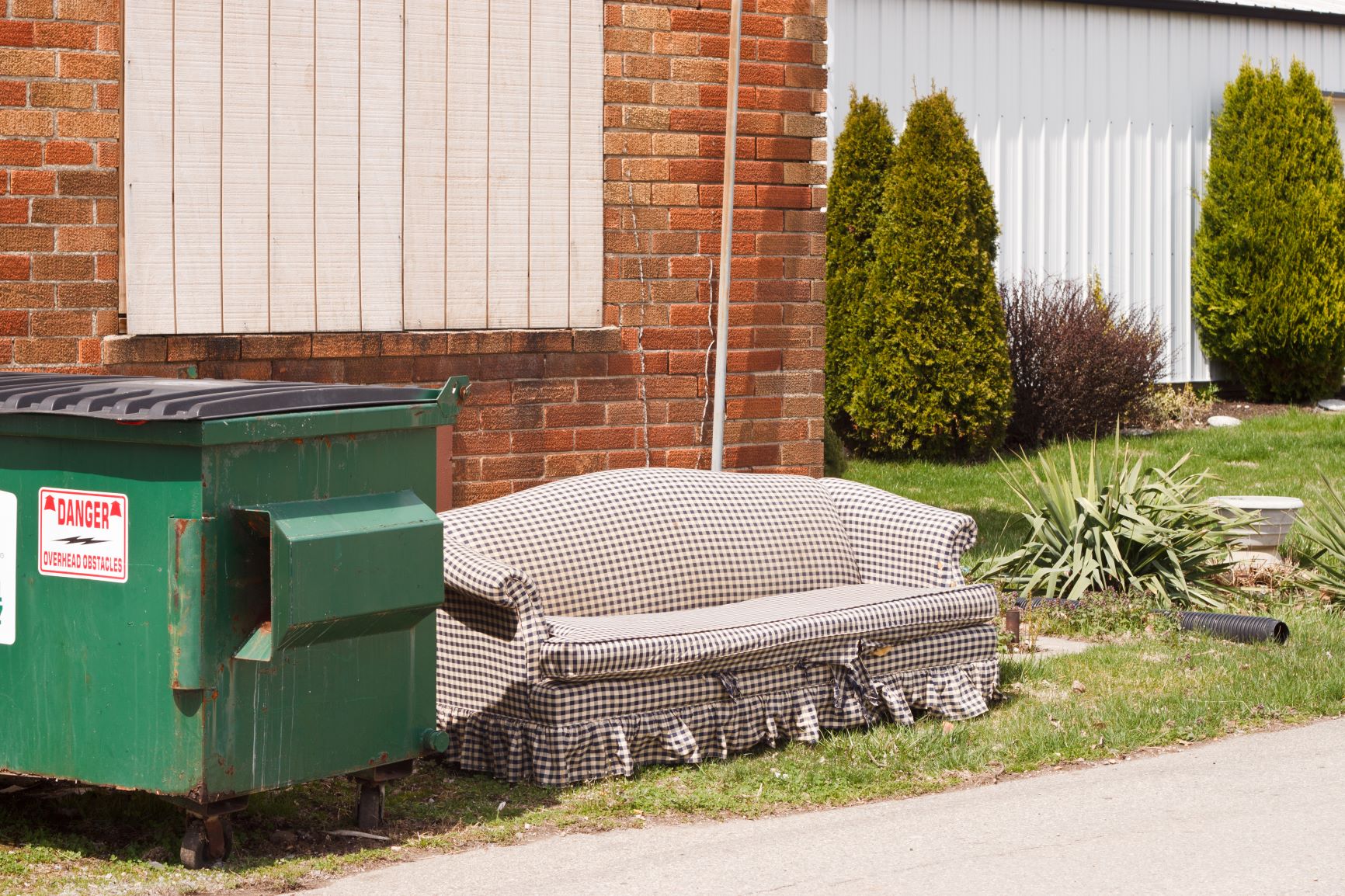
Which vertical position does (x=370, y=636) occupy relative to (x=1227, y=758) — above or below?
above

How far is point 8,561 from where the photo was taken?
14.4ft

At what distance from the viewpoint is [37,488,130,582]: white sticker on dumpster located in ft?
13.8

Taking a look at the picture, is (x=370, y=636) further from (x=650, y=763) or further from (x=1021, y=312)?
(x=1021, y=312)

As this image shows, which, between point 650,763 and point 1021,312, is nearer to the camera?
point 650,763

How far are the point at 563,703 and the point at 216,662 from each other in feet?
4.09

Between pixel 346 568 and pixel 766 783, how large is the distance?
156 centimetres

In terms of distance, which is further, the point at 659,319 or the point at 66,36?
the point at 659,319

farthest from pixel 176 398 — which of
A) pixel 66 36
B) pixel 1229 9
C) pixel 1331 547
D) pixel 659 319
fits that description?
pixel 1229 9

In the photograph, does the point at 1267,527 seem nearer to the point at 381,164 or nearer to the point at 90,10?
the point at 381,164

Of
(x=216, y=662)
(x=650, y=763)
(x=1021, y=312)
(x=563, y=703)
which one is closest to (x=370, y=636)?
(x=216, y=662)

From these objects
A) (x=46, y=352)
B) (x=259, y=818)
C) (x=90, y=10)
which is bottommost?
(x=259, y=818)

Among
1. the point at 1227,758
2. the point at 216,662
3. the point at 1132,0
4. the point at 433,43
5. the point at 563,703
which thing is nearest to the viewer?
the point at 216,662

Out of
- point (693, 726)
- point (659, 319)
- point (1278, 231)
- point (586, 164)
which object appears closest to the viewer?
point (693, 726)

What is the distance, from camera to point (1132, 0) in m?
15.9
